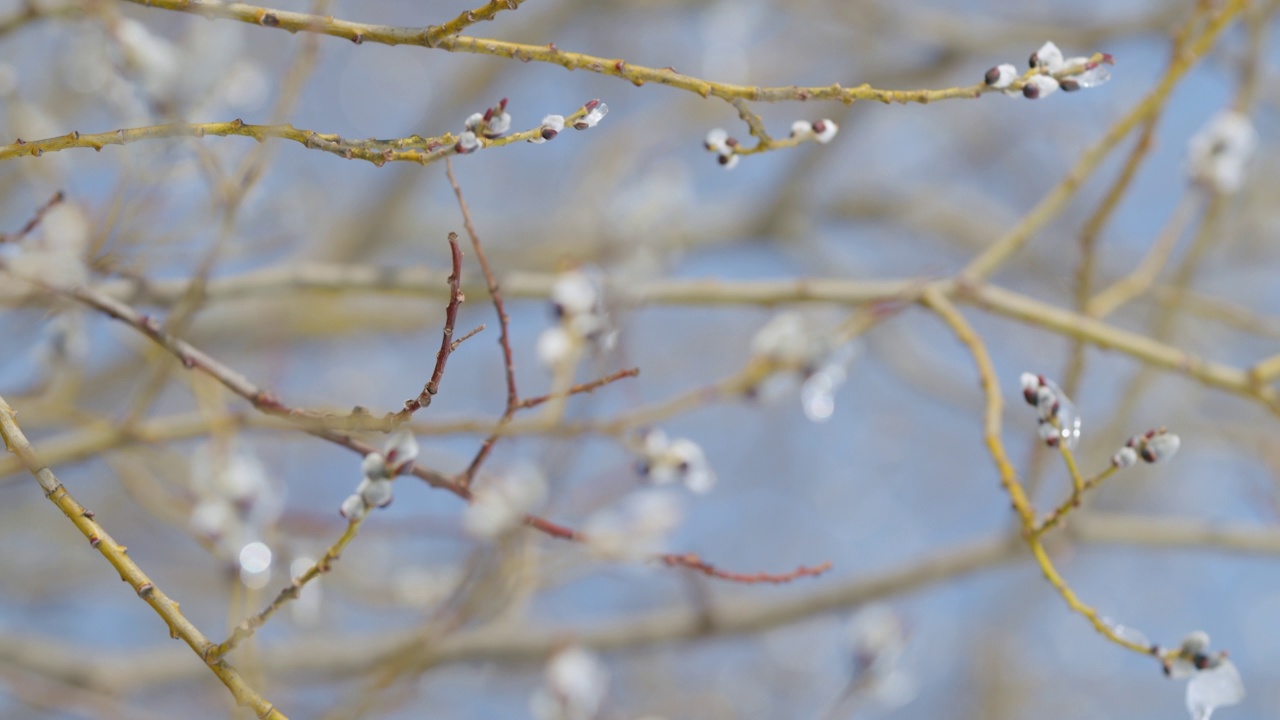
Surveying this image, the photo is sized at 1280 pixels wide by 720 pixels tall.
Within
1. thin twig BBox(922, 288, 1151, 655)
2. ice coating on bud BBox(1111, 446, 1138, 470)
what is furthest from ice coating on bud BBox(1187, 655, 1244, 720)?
ice coating on bud BBox(1111, 446, 1138, 470)

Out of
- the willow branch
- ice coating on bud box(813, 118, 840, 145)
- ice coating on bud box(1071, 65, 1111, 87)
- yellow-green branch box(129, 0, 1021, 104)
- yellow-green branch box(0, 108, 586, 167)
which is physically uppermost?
the willow branch

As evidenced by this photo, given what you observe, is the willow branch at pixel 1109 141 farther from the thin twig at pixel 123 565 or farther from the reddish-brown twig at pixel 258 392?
the thin twig at pixel 123 565

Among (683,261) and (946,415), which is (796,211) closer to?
(683,261)

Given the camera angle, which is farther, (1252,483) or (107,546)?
(1252,483)

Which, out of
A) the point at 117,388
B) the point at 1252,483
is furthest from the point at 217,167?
the point at 117,388

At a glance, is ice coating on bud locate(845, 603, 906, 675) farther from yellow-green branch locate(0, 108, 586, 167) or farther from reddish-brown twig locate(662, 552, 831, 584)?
yellow-green branch locate(0, 108, 586, 167)

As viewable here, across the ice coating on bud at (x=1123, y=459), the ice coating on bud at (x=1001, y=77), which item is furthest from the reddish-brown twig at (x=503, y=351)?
the ice coating on bud at (x=1123, y=459)
